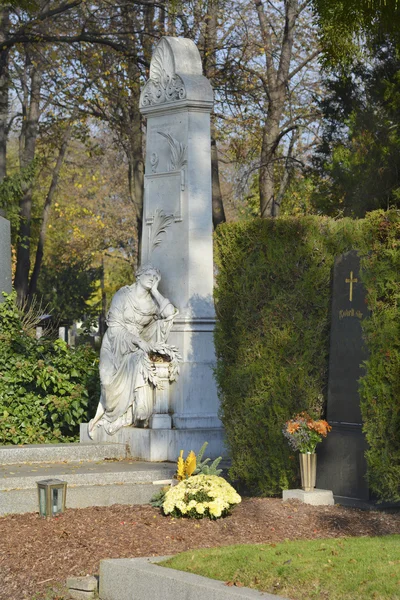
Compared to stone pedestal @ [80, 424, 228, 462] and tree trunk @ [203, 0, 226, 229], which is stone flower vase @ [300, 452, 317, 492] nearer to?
stone pedestal @ [80, 424, 228, 462]

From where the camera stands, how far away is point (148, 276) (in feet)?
38.2

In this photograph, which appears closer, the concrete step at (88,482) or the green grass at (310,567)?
the green grass at (310,567)

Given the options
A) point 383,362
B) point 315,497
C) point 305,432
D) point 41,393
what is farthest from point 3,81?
point 383,362

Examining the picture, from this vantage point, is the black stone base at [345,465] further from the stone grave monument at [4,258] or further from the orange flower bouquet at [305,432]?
the stone grave monument at [4,258]

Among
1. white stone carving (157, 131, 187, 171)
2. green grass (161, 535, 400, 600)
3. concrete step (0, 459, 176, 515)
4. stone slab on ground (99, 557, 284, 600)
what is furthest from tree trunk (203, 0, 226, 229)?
stone slab on ground (99, 557, 284, 600)

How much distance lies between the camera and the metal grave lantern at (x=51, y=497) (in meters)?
8.73

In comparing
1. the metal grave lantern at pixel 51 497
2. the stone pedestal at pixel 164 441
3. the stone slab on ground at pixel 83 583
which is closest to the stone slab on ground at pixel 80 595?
the stone slab on ground at pixel 83 583

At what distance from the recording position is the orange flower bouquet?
8.92 meters

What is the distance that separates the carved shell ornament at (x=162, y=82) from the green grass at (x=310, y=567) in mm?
6549

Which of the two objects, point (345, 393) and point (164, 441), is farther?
point (164, 441)

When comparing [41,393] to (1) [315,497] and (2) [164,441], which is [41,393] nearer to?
(2) [164,441]

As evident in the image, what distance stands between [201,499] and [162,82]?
18.9ft

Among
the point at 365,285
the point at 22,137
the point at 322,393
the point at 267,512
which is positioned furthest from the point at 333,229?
the point at 22,137

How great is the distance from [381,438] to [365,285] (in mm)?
1306
